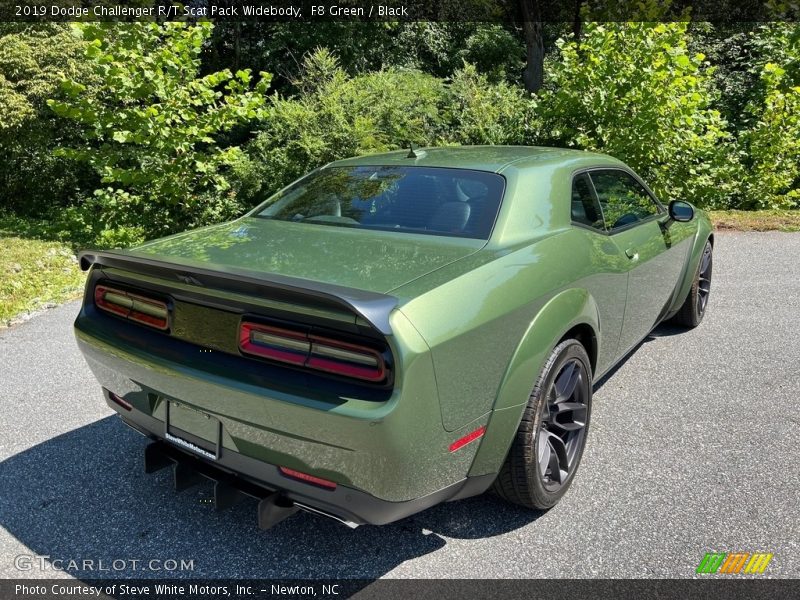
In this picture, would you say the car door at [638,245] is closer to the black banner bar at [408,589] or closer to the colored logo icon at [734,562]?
the colored logo icon at [734,562]

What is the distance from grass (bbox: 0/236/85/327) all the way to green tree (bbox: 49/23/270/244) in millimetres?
807

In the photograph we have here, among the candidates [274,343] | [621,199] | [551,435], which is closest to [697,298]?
[621,199]

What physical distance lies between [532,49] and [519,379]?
18783 mm

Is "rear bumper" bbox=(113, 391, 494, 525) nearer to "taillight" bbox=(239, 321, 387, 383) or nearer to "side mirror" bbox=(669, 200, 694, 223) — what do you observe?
"taillight" bbox=(239, 321, 387, 383)

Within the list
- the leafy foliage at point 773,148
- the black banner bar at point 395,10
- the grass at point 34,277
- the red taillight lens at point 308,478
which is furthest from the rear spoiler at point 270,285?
the leafy foliage at point 773,148

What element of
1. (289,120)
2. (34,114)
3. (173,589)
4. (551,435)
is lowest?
(173,589)

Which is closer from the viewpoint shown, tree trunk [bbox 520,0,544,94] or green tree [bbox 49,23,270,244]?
green tree [bbox 49,23,270,244]

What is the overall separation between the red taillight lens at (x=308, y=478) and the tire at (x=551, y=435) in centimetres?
74

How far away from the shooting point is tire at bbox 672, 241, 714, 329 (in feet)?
→ 15.6

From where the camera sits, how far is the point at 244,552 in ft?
7.72

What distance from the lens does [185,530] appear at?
2.48 meters

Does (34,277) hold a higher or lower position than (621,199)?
lower

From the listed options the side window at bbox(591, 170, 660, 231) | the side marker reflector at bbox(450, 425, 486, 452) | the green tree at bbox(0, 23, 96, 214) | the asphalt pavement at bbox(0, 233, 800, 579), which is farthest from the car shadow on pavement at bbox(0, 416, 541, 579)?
the green tree at bbox(0, 23, 96, 214)

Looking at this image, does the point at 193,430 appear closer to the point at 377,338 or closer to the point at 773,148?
the point at 377,338
